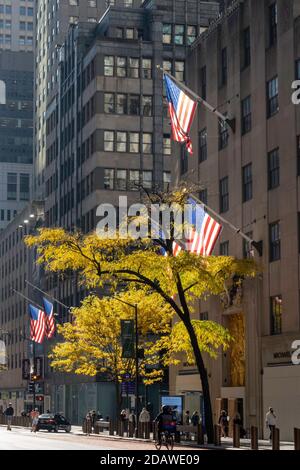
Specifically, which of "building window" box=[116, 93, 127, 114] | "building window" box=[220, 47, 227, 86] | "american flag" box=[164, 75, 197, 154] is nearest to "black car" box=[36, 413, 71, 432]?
"building window" box=[220, 47, 227, 86]

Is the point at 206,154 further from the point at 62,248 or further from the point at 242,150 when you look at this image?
the point at 62,248

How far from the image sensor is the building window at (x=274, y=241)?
57844 millimetres

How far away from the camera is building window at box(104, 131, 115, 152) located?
10381 centimetres

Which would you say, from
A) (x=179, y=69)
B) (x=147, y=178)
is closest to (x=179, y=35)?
(x=179, y=69)

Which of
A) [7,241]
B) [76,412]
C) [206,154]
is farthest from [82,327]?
[7,241]

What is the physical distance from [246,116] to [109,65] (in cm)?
4398

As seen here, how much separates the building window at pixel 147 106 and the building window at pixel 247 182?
1720 inches

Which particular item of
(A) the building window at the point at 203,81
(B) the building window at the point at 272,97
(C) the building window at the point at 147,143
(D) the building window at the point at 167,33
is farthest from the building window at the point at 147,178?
(B) the building window at the point at 272,97

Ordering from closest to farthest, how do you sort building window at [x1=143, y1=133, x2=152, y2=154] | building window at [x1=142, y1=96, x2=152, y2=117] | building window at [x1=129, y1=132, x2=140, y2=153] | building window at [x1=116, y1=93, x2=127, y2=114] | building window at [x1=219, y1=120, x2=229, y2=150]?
building window at [x1=219, y1=120, x2=229, y2=150]
building window at [x1=116, y1=93, x2=127, y2=114]
building window at [x1=129, y1=132, x2=140, y2=153]
building window at [x1=143, y1=133, x2=152, y2=154]
building window at [x1=142, y1=96, x2=152, y2=117]

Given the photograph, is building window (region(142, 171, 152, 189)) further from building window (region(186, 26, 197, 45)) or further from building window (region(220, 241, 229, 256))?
building window (region(220, 241, 229, 256))

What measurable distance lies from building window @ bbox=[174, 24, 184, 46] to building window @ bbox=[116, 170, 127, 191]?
16.2 m

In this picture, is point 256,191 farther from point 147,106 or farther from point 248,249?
point 147,106

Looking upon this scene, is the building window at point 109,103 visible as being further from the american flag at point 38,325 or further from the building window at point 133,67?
the american flag at point 38,325
